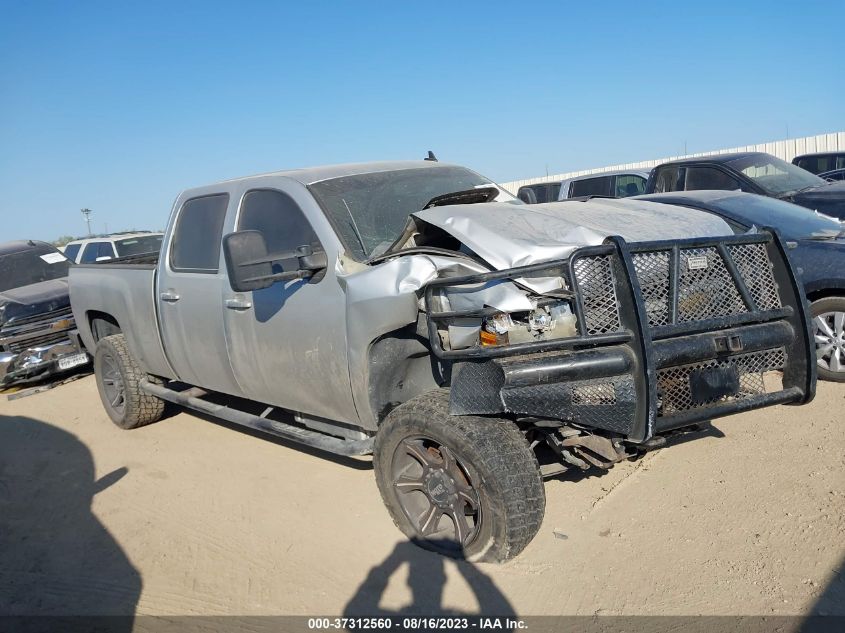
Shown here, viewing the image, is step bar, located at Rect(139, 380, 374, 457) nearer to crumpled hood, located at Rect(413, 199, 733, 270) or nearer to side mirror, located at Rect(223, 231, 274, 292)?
side mirror, located at Rect(223, 231, 274, 292)

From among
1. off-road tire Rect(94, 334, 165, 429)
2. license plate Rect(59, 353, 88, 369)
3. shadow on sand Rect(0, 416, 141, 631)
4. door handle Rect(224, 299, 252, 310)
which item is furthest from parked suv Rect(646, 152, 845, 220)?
license plate Rect(59, 353, 88, 369)

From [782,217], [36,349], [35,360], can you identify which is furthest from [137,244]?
[782,217]

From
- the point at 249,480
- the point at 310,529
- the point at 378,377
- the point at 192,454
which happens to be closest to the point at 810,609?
the point at 378,377

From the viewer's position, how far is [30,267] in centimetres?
1007

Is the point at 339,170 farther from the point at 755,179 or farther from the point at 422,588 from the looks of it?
the point at 755,179

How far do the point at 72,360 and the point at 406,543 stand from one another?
6.43 m

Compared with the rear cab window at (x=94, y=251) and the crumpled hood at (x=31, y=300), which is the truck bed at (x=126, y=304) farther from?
the rear cab window at (x=94, y=251)

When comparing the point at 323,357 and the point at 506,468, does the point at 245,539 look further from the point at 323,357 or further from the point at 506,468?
the point at 506,468

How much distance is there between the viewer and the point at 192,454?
5.59 metres

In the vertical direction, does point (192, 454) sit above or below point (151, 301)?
below

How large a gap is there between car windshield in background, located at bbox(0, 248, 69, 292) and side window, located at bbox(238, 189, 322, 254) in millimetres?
6803

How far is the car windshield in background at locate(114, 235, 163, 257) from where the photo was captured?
13195 mm

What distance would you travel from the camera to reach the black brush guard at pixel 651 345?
2.89 meters

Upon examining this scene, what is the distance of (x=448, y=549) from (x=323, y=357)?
125 centimetres
